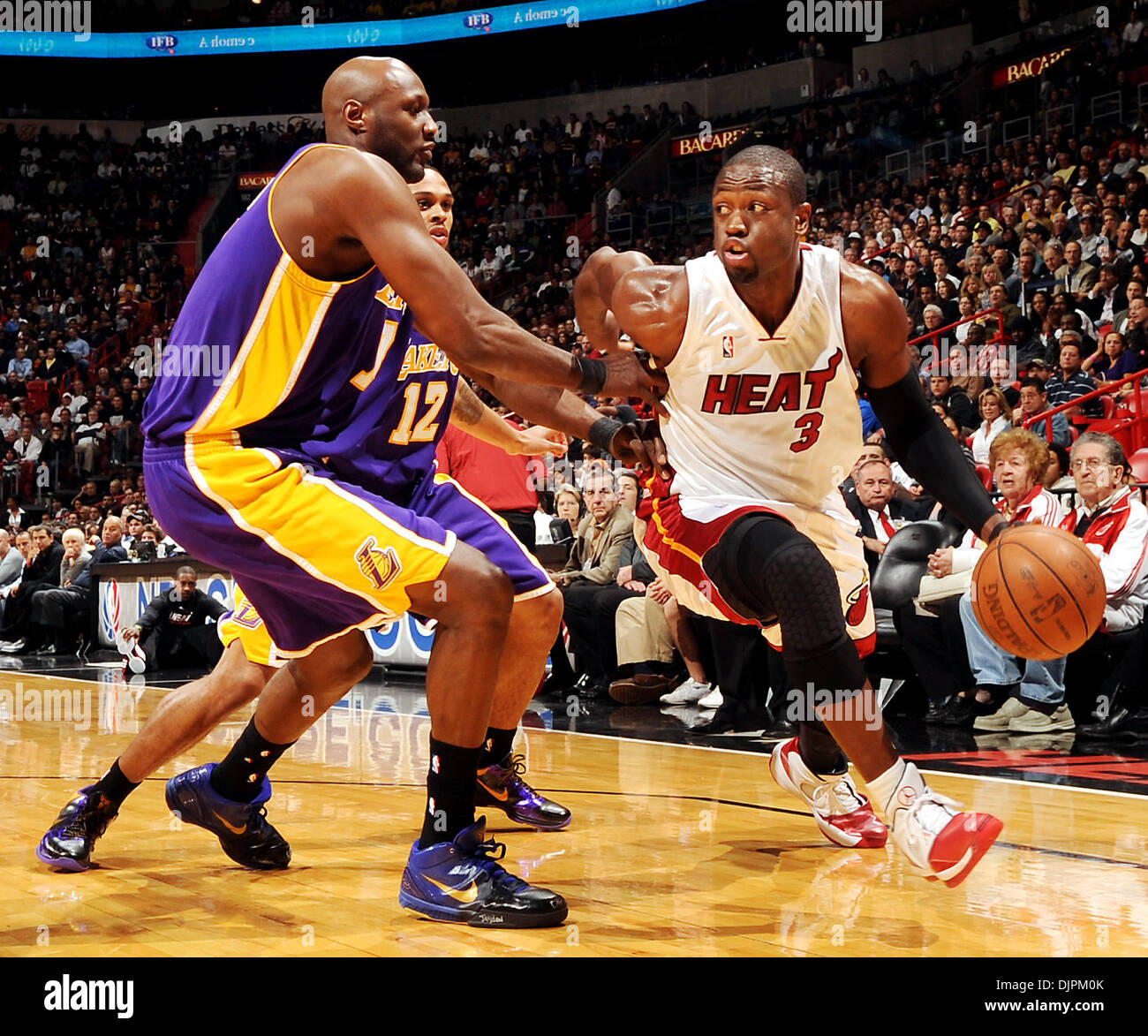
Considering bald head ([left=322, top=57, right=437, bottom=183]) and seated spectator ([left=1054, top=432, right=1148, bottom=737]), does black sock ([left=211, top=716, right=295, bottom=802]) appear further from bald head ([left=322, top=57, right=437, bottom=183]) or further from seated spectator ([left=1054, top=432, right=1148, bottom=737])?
seated spectator ([left=1054, top=432, right=1148, bottom=737])

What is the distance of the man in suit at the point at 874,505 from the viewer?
623 cm

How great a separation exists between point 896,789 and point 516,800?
48.1 inches

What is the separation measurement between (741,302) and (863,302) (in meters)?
0.30

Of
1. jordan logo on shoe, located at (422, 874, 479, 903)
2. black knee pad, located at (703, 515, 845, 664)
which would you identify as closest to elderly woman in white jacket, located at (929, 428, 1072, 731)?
black knee pad, located at (703, 515, 845, 664)

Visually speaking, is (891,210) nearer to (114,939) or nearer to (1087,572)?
(1087,572)

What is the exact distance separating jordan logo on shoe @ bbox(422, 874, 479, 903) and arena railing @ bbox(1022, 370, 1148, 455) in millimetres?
6753

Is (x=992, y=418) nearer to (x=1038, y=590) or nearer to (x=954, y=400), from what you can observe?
(x=954, y=400)

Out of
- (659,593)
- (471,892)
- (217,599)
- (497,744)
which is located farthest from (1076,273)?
(471,892)

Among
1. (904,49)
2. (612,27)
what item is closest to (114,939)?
(904,49)

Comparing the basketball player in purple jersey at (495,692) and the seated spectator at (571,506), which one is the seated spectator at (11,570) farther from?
the basketball player in purple jersey at (495,692)

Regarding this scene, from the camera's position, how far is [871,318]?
122 inches

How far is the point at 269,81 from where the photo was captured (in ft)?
84.0

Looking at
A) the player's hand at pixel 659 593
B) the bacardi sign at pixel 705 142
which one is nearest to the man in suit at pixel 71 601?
the player's hand at pixel 659 593

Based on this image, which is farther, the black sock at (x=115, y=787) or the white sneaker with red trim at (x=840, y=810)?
the white sneaker with red trim at (x=840, y=810)
